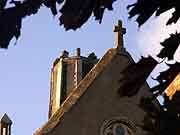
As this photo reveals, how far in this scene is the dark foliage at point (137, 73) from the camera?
266 centimetres

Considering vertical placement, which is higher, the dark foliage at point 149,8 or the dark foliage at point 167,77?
the dark foliage at point 149,8

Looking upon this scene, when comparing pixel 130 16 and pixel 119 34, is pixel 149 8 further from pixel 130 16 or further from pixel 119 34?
pixel 119 34

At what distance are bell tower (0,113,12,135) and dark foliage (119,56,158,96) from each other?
1998cm

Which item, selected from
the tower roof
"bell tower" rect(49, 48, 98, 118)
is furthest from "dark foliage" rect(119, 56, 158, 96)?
"bell tower" rect(49, 48, 98, 118)

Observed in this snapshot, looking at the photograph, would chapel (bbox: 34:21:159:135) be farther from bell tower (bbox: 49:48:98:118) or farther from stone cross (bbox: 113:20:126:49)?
bell tower (bbox: 49:48:98:118)

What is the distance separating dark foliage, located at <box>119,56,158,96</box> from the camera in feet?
8.72

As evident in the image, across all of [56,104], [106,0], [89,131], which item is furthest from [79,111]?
[106,0]

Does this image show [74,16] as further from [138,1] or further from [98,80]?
[98,80]

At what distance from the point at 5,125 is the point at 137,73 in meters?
20.2

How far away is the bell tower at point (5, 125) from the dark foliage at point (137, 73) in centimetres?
1998

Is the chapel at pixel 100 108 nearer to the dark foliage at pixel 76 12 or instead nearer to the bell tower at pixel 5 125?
the bell tower at pixel 5 125

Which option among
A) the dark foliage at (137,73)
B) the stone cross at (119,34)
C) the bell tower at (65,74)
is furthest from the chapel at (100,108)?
the dark foliage at (137,73)

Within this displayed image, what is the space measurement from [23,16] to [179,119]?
78cm

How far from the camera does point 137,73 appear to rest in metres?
2.66
